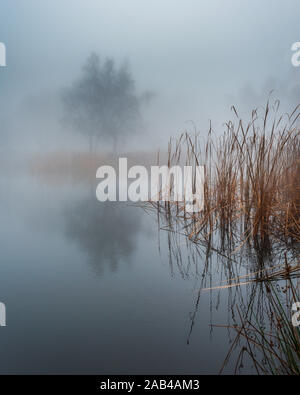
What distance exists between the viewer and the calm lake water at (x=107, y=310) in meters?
0.68

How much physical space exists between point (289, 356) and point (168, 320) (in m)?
0.31

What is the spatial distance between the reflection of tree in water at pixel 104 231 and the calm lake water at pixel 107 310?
12 mm

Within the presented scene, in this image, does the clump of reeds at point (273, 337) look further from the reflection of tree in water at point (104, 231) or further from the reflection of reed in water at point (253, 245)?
the reflection of tree in water at point (104, 231)

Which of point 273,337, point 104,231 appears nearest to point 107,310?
point 273,337

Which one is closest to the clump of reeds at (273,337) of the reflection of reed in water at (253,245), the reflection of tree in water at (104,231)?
the reflection of reed in water at (253,245)

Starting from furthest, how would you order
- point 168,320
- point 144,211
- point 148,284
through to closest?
point 144,211 < point 148,284 < point 168,320

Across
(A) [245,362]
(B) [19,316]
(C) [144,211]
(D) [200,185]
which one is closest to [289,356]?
(A) [245,362]

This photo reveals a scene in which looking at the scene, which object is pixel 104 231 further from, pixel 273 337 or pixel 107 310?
pixel 273 337

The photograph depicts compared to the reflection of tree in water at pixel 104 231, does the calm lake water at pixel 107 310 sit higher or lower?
lower

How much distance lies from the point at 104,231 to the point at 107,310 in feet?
4.03

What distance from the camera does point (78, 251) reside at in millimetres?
1602

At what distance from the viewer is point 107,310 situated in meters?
0.92

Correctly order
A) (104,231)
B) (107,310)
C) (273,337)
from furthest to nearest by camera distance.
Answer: (104,231) < (107,310) < (273,337)
